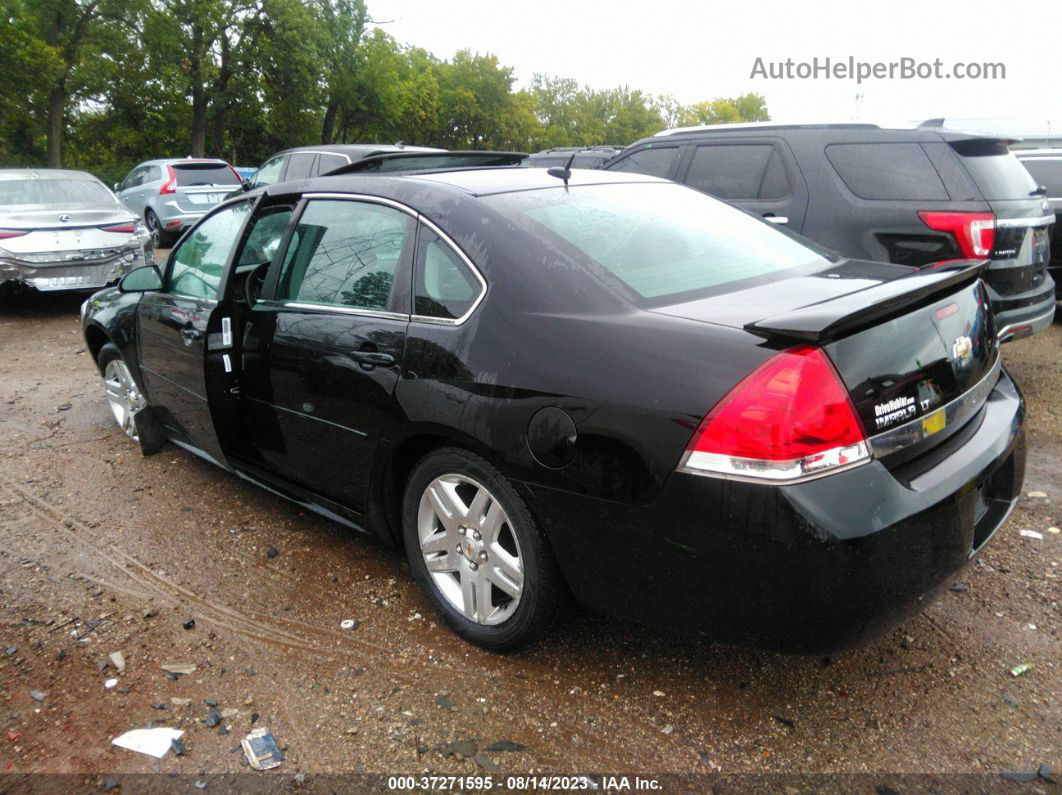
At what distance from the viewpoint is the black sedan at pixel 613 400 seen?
2.23 meters

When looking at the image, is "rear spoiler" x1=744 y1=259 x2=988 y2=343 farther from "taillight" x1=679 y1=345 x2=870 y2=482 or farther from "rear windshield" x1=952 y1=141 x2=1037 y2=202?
"rear windshield" x1=952 y1=141 x2=1037 y2=202

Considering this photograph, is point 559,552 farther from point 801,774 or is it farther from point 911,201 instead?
point 911,201

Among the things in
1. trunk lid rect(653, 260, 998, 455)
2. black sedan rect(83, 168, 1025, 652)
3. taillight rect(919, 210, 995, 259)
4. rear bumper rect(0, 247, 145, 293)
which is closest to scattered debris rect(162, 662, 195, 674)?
black sedan rect(83, 168, 1025, 652)

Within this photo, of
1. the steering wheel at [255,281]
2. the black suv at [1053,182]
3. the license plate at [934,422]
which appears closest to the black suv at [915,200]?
the black suv at [1053,182]

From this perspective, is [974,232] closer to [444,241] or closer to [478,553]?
[444,241]

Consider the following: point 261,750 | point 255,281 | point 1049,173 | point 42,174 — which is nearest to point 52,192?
point 42,174

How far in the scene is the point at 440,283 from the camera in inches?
118

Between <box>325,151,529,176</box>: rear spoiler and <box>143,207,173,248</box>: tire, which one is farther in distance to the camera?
<box>143,207,173,248</box>: tire

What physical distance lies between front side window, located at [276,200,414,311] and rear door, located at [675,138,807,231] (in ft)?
10.3

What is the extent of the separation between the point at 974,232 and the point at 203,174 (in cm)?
1385

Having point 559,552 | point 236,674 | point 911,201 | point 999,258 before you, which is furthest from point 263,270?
point 999,258

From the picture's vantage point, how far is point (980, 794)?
2.31 meters

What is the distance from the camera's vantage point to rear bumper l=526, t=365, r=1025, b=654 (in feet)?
7.19

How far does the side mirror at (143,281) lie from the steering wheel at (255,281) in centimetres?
91
